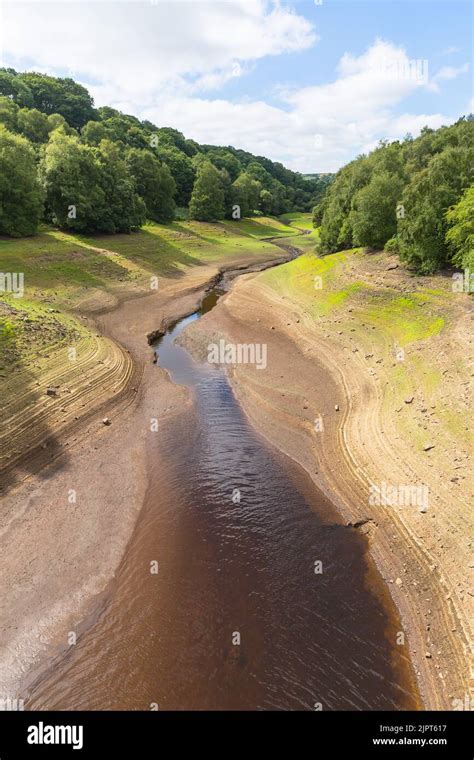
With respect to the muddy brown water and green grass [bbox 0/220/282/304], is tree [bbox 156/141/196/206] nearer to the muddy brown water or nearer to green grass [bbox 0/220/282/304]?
green grass [bbox 0/220/282/304]

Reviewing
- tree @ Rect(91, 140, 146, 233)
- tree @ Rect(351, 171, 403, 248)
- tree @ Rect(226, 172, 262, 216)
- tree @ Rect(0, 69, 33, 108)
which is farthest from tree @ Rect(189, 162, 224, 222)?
tree @ Rect(351, 171, 403, 248)

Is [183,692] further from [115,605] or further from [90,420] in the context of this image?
[90,420]

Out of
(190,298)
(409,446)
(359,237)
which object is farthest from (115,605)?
(359,237)

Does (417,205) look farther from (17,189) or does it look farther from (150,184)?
(150,184)

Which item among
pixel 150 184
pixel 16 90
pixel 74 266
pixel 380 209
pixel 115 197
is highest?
pixel 16 90

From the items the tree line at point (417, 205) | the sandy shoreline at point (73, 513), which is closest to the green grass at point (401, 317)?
the tree line at point (417, 205)

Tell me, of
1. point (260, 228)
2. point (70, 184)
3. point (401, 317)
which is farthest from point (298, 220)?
point (401, 317)
